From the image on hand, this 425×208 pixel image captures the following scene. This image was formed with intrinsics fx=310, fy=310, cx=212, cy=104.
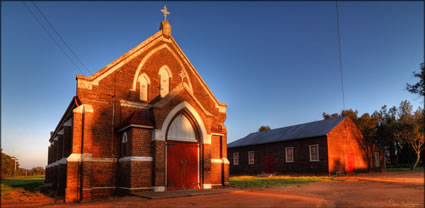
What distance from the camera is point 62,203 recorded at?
1378 centimetres

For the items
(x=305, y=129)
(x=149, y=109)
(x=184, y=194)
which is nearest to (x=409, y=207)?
(x=184, y=194)

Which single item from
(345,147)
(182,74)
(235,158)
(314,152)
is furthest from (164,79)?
(235,158)

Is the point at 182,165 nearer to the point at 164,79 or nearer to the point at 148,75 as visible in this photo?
the point at 164,79

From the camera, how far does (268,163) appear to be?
3797cm

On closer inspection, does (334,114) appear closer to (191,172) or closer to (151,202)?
(191,172)

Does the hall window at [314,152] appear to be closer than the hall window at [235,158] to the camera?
Yes

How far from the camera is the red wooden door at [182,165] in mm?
16688

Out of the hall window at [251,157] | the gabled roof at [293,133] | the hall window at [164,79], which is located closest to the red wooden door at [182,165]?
the hall window at [164,79]

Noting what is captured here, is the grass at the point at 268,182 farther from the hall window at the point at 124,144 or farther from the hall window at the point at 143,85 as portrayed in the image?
the hall window at the point at 143,85

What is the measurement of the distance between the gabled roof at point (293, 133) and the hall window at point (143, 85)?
2088cm

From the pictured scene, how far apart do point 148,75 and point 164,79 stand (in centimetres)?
120

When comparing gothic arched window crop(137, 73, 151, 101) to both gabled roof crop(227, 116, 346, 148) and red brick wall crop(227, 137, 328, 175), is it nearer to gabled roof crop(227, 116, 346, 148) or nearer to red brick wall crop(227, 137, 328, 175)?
gabled roof crop(227, 116, 346, 148)

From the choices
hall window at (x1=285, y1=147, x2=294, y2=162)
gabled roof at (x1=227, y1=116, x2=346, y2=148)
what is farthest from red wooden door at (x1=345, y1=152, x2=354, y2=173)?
hall window at (x1=285, y1=147, x2=294, y2=162)

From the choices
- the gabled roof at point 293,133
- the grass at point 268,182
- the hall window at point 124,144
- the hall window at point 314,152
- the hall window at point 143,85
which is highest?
the hall window at point 143,85
